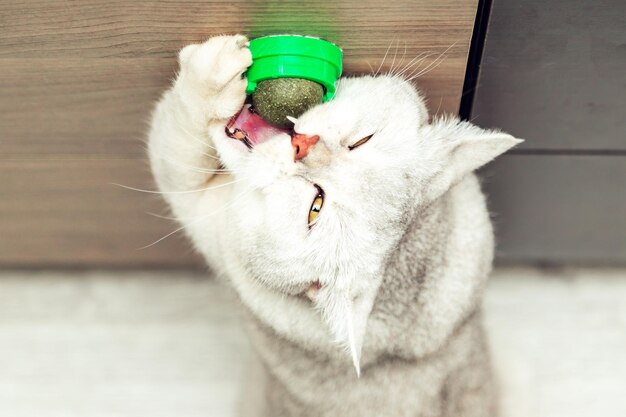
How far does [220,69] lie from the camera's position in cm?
88

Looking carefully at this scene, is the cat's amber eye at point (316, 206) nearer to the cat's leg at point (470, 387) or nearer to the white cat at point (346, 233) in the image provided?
the white cat at point (346, 233)

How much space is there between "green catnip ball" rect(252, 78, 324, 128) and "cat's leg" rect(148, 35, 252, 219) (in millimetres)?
42

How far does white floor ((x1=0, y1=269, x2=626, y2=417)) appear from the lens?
1358 mm

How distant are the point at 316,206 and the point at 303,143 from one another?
0.28 feet

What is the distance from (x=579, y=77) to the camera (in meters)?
1.02

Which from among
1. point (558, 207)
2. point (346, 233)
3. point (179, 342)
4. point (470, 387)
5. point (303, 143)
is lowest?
point (179, 342)

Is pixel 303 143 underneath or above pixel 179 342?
above

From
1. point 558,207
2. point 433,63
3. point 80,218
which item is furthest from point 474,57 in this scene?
point 80,218

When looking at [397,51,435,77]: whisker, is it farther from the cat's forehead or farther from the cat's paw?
the cat's paw

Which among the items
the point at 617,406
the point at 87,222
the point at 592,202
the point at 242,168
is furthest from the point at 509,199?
the point at 87,222

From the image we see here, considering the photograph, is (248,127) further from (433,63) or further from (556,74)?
(556,74)

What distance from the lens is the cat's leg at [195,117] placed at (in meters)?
0.88

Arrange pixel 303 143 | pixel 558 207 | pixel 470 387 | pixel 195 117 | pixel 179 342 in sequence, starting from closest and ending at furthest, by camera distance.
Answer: pixel 303 143 < pixel 195 117 < pixel 470 387 < pixel 558 207 < pixel 179 342

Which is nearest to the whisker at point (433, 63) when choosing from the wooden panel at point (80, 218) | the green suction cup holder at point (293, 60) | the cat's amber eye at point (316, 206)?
the green suction cup holder at point (293, 60)
